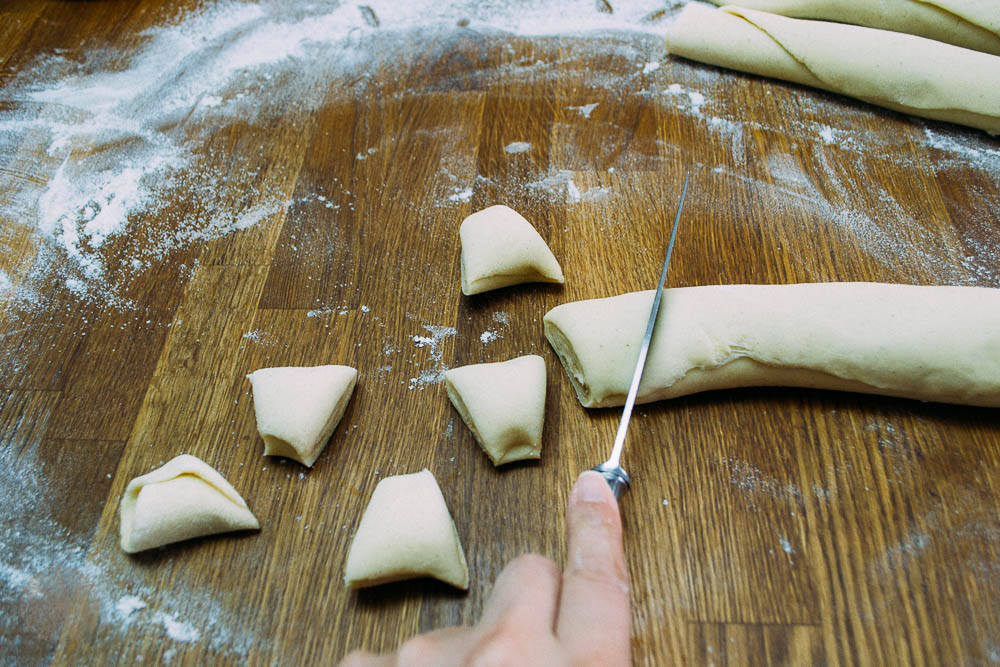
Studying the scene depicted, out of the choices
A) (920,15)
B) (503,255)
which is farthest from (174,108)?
(920,15)

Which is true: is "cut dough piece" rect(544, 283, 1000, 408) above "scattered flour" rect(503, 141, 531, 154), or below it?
below

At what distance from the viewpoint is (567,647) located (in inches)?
28.6

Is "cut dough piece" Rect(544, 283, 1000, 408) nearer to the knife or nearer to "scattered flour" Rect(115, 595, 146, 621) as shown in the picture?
the knife

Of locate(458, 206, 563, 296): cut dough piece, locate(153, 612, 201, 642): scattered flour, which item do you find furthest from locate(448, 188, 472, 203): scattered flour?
locate(153, 612, 201, 642): scattered flour

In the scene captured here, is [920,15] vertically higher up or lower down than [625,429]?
higher up

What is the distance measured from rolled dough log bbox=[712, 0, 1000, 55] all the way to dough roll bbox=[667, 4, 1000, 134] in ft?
0.24

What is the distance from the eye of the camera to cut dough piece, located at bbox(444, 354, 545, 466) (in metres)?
0.97

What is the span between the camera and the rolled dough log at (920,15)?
4.73 ft

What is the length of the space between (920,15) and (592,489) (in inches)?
53.1

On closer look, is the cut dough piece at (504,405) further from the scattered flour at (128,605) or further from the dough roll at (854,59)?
the dough roll at (854,59)

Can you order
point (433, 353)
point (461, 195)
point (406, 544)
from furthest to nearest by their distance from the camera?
1. point (461, 195)
2. point (433, 353)
3. point (406, 544)

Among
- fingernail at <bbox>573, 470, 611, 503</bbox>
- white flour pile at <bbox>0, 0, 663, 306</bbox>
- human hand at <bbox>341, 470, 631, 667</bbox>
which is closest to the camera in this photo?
human hand at <bbox>341, 470, 631, 667</bbox>

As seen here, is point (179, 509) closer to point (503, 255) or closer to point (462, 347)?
point (462, 347)

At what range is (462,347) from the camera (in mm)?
1122
